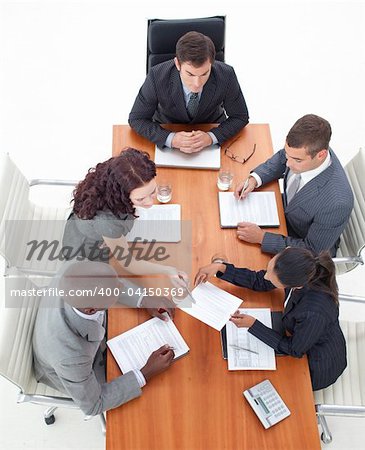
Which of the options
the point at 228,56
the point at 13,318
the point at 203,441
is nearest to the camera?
the point at 203,441

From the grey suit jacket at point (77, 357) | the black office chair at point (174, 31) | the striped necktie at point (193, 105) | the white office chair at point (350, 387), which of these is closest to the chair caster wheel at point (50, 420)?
the grey suit jacket at point (77, 357)

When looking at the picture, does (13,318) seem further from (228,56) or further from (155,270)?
(228,56)

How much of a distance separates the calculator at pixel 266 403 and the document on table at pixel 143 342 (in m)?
0.32

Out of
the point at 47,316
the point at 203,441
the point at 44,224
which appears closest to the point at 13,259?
the point at 44,224

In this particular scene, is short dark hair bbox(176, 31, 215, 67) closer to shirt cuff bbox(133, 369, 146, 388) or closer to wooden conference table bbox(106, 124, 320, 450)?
wooden conference table bbox(106, 124, 320, 450)

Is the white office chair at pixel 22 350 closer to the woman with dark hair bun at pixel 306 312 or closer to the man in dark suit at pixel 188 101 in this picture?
the woman with dark hair bun at pixel 306 312

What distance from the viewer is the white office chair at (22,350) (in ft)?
6.48

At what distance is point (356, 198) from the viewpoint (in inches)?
101

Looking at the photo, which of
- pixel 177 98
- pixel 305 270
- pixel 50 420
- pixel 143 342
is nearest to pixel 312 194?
pixel 305 270

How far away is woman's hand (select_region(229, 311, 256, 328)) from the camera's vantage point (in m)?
2.03

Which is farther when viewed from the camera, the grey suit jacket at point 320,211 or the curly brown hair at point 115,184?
the grey suit jacket at point 320,211

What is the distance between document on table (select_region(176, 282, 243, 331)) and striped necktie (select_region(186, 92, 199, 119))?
1113 mm

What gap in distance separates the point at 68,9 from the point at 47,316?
3625 mm

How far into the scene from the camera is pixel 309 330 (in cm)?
197
